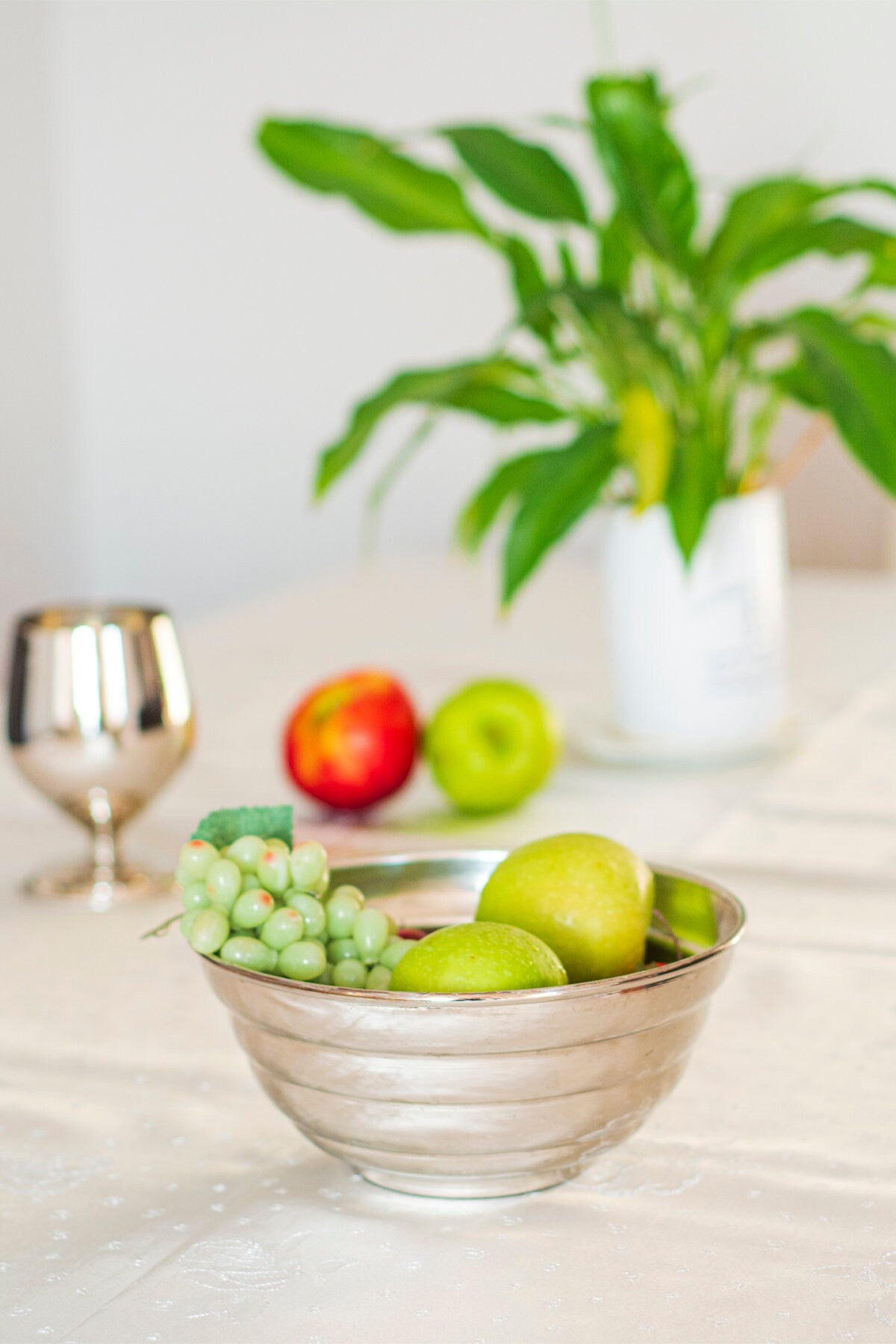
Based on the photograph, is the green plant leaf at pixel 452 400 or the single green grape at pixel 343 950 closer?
the single green grape at pixel 343 950

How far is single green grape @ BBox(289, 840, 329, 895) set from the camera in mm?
509

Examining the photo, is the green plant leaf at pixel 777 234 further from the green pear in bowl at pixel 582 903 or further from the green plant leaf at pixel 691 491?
the green pear in bowl at pixel 582 903

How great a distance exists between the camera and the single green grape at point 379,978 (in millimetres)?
515

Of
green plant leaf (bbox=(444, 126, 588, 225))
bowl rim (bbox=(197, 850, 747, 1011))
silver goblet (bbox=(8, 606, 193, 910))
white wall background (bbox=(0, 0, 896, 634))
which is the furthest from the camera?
white wall background (bbox=(0, 0, 896, 634))

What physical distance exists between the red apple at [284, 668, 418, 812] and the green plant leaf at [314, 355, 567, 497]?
17 cm

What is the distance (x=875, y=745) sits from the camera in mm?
1212

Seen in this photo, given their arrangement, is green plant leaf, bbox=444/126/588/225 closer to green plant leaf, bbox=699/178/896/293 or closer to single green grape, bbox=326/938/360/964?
green plant leaf, bbox=699/178/896/293

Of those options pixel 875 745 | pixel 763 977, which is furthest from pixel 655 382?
pixel 763 977

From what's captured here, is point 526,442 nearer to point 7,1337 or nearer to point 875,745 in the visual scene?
point 875,745

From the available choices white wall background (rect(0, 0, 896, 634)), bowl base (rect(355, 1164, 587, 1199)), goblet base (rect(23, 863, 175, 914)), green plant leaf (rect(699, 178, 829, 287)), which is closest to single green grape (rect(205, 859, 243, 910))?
bowl base (rect(355, 1164, 587, 1199))

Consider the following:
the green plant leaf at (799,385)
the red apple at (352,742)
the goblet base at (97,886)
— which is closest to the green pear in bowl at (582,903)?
the goblet base at (97,886)

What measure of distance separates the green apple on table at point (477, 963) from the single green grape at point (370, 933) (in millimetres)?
19

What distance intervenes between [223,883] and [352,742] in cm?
54

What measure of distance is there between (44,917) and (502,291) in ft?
8.11
